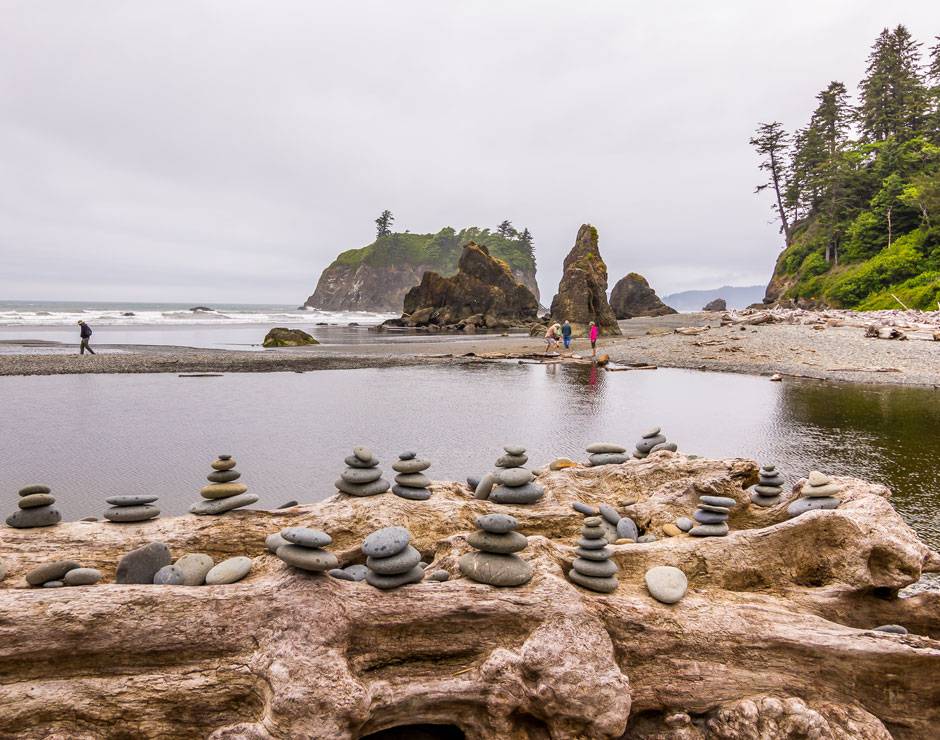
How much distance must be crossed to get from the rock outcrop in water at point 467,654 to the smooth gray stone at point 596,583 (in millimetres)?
55

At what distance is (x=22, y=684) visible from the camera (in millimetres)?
3271

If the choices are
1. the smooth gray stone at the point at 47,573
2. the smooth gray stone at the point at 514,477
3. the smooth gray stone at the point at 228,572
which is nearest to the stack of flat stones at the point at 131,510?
Result: the smooth gray stone at the point at 47,573

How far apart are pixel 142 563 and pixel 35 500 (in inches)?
57.8

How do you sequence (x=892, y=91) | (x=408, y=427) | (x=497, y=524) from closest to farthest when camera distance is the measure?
(x=497, y=524), (x=408, y=427), (x=892, y=91)

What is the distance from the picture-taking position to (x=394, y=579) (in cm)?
389

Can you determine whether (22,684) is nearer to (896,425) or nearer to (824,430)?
(824,430)

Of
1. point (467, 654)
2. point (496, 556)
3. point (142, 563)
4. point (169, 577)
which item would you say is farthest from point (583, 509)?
point (142, 563)

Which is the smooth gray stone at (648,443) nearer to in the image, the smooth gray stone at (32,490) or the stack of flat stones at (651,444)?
the stack of flat stones at (651,444)

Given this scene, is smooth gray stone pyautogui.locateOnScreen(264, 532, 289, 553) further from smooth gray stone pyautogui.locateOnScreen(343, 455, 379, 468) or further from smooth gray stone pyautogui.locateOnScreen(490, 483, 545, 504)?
smooth gray stone pyautogui.locateOnScreen(490, 483, 545, 504)

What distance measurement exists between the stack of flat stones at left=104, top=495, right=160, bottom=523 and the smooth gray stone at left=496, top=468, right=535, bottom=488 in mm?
3335

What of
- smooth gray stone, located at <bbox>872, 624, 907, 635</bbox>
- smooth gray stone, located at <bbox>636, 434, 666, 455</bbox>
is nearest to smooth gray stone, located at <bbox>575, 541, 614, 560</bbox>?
smooth gray stone, located at <bbox>872, 624, 907, 635</bbox>

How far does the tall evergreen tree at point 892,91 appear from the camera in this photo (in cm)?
5791

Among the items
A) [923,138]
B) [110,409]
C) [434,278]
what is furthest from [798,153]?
[110,409]

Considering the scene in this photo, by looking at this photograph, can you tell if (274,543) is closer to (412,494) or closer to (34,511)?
(412,494)
